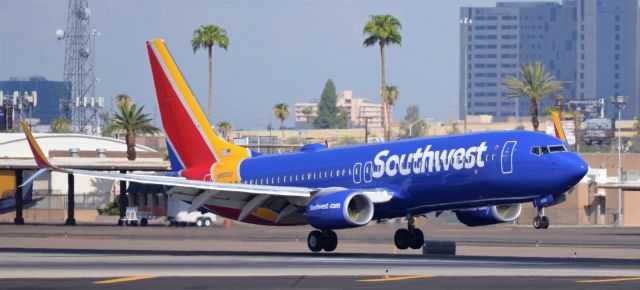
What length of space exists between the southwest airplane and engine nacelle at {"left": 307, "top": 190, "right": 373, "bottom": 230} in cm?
5

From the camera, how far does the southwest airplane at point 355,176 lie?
51.0 meters

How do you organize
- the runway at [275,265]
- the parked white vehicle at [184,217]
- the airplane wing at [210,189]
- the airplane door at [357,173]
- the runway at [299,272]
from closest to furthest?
the runway at [299,272] → the runway at [275,265] → the airplane wing at [210,189] → the airplane door at [357,173] → the parked white vehicle at [184,217]

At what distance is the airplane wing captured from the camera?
53031 millimetres

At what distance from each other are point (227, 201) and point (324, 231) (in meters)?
5.23

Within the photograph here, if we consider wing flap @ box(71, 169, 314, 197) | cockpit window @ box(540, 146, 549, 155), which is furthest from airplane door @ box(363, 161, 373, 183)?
cockpit window @ box(540, 146, 549, 155)

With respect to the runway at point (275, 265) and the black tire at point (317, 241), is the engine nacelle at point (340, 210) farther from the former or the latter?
the black tire at point (317, 241)

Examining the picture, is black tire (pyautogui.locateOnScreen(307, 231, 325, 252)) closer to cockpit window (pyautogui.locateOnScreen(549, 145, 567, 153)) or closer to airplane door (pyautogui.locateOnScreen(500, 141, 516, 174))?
airplane door (pyautogui.locateOnScreen(500, 141, 516, 174))

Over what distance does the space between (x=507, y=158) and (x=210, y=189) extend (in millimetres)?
12231

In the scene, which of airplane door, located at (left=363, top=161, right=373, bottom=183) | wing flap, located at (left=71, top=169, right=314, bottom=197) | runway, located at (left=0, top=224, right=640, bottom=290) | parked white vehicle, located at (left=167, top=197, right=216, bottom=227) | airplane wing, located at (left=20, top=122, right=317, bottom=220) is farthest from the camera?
parked white vehicle, located at (left=167, top=197, right=216, bottom=227)

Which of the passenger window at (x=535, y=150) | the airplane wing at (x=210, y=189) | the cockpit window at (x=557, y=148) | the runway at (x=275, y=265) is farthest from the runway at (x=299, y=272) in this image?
the cockpit window at (x=557, y=148)

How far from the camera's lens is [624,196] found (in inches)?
4914

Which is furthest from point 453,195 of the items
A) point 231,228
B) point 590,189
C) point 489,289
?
point 590,189

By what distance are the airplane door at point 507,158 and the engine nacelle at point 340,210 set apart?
217 inches

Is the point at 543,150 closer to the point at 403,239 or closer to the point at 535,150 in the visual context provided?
the point at 535,150
